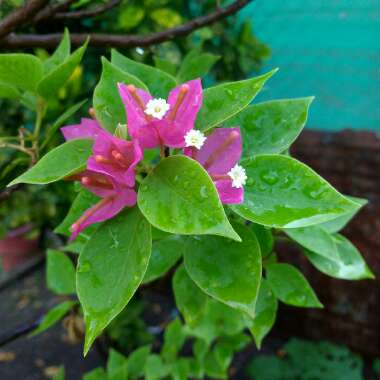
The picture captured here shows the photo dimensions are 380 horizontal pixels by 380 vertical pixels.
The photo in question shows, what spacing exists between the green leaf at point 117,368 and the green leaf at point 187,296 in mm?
369

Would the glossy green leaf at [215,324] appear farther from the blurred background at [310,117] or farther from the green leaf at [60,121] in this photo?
the green leaf at [60,121]

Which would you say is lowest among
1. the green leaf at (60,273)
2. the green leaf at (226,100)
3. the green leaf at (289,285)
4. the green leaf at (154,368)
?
the green leaf at (154,368)

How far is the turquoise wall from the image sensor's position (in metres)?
1.36

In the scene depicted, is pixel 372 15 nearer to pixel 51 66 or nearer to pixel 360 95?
pixel 360 95

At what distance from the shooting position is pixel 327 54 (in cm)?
142

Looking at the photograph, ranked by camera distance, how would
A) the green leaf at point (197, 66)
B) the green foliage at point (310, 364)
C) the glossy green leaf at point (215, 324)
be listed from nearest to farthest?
the green leaf at point (197, 66)
the glossy green leaf at point (215, 324)
the green foliage at point (310, 364)

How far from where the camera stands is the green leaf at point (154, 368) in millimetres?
897

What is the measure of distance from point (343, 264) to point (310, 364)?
106cm

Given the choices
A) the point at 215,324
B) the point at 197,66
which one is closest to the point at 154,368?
the point at 215,324

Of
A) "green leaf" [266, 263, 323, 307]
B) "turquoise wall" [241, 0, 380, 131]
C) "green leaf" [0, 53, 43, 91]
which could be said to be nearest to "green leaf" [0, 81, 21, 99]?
"green leaf" [0, 53, 43, 91]

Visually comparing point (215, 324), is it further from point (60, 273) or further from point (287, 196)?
point (287, 196)

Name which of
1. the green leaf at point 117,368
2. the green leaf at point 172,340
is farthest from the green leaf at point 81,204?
the green leaf at point 172,340

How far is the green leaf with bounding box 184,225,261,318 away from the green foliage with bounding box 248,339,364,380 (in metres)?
1.18

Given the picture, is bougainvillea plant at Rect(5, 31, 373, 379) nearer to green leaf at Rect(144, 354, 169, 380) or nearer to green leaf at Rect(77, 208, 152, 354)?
green leaf at Rect(77, 208, 152, 354)
